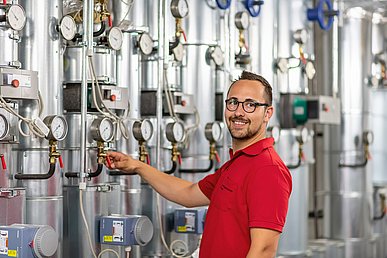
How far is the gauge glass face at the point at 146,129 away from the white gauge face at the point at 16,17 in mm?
974

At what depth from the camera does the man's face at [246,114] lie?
296cm

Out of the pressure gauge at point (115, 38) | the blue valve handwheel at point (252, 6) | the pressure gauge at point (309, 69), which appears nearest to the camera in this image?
the pressure gauge at point (115, 38)

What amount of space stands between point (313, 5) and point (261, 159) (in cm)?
339

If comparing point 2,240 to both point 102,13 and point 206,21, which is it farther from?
point 206,21

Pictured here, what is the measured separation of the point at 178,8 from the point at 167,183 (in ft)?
4.58

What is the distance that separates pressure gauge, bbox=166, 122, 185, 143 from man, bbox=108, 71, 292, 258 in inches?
54.9

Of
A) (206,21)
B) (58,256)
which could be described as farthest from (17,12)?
(206,21)

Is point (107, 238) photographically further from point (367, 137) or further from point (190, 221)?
point (367, 137)

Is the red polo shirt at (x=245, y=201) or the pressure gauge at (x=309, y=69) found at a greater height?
the pressure gauge at (x=309, y=69)

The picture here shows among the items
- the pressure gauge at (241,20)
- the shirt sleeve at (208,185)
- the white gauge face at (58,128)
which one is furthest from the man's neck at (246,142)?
the pressure gauge at (241,20)

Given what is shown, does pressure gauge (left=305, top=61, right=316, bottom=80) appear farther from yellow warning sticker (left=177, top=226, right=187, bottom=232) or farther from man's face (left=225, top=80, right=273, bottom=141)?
man's face (left=225, top=80, right=273, bottom=141)

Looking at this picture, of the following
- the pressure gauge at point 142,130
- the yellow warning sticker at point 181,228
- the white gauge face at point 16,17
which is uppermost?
the white gauge face at point 16,17

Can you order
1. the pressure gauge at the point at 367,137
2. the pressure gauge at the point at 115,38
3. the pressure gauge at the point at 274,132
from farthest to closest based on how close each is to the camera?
the pressure gauge at the point at 367,137
the pressure gauge at the point at 274,132
the pressure gauge at the point at 115,38

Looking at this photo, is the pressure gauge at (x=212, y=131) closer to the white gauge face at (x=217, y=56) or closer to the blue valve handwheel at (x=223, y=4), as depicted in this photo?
the white gauge face at (x=217, y=56)
